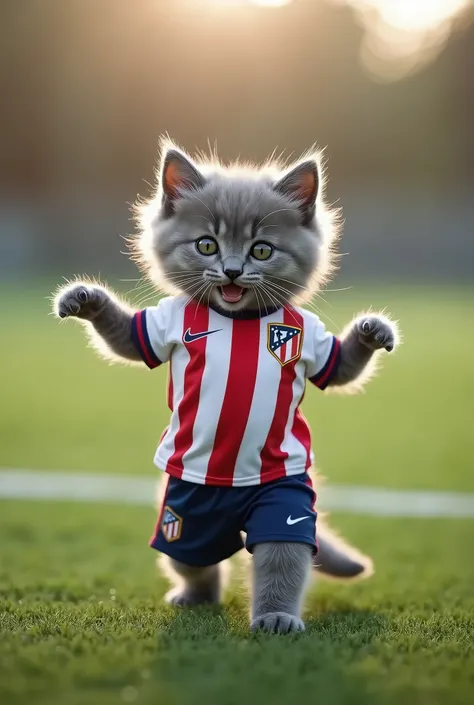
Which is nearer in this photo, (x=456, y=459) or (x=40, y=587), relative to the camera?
(x=40, y=587)

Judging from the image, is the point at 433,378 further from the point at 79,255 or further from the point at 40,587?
the point at 79,255

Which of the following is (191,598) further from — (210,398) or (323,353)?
(323,353)

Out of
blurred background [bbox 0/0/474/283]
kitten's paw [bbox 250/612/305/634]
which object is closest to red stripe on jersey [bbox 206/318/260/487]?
kitten's paw [bbox 250/612/305/634]

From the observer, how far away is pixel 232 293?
241 centimetres

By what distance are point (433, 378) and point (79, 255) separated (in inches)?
502

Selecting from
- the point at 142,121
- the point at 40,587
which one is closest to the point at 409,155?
the point at 142,121

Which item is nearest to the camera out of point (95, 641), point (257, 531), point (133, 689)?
point (133, 689)

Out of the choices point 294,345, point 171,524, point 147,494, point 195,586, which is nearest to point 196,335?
point 294,345

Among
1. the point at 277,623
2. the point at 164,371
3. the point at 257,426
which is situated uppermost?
the point at 164,371

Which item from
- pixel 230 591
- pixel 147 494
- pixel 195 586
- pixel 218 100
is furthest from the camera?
pixel 218 100

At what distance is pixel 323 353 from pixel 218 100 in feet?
72.1

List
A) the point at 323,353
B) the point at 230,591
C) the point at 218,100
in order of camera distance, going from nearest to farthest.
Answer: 1. the point at 323,353
2. the point at 230,591
3. the point at 218,100

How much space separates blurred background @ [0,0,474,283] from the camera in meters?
22.5

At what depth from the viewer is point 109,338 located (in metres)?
2.57
